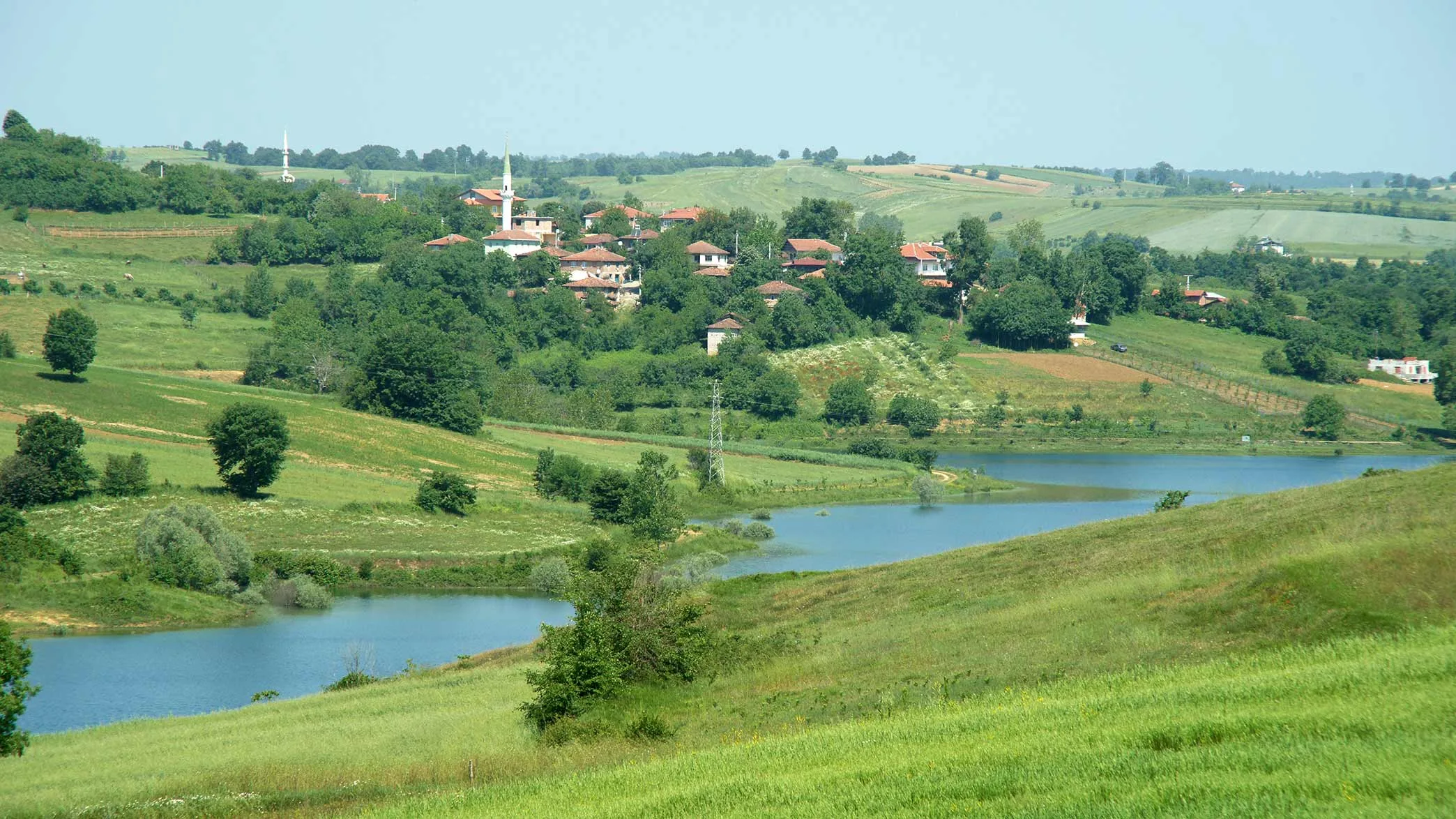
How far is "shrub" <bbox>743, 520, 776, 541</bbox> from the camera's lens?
228 ft

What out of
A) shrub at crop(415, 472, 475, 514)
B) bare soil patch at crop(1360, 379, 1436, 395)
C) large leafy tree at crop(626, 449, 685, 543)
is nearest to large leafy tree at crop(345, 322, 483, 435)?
large leafy tree at crop(626, 449, 685, 543)

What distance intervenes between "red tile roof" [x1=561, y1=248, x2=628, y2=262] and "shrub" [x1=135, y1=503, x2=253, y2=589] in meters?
87.2

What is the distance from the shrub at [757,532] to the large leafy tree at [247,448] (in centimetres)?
2340

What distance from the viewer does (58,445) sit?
191ft

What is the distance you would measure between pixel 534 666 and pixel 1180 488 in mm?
61925

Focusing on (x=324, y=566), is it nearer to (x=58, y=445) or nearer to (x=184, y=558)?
(x=184, y=558)

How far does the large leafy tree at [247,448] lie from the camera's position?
207 ft

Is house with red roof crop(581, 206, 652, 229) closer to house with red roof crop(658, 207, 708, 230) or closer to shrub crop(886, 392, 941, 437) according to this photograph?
house with red roof crop(658, 207, 708, 230)

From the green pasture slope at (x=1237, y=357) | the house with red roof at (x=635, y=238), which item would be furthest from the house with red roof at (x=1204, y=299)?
the house with red roof at (x=635, y=238)

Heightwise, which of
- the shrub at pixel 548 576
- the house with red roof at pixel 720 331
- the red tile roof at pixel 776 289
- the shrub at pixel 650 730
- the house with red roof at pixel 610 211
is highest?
the house with red roof at pixel 610 211

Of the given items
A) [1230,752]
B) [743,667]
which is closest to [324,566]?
[743,667]

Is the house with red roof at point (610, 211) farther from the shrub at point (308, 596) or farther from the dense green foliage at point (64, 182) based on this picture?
the shrub at point (308, 596)

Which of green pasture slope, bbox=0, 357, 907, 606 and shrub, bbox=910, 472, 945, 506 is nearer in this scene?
green pasture slope, bbox=0, 357, 907, 606

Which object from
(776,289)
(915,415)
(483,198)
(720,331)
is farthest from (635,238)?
(915,415)
